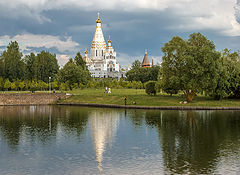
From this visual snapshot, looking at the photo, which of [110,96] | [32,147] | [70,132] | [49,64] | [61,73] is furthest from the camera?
[49,64]

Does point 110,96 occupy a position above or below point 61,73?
below

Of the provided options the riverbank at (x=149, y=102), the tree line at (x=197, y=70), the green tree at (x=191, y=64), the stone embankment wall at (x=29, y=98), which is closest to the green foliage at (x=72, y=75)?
the stone embankment wall at (x=29, y=98)

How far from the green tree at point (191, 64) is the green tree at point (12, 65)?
57.7 meters

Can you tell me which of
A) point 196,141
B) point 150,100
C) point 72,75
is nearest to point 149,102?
point 150,100

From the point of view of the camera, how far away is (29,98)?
64.7 m

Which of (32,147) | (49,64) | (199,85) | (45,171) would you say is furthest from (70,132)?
(49,64)

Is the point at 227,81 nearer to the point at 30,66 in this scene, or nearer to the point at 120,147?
Result: the point at 120,147

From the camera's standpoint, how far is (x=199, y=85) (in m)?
54.2

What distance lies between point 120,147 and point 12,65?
277 feet

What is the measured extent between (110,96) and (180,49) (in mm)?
16399

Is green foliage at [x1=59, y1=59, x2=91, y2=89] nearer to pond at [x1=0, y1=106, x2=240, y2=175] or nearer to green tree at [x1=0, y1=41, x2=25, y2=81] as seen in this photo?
green tree at [x1=0, y1=41, x2=25, y2=81]

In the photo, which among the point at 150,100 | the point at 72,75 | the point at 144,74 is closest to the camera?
the point at 150,100

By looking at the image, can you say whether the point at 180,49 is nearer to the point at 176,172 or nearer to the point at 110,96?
the point at 110,96

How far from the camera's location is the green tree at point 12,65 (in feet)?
330
